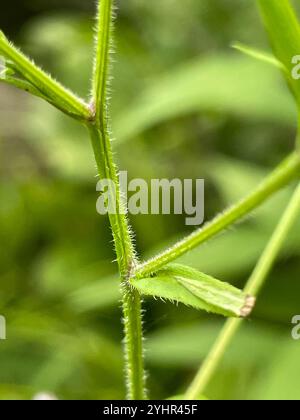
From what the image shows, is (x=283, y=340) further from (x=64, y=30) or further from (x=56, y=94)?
(x=64, y=30)

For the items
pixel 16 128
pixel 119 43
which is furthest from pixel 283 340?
pixel 16 128

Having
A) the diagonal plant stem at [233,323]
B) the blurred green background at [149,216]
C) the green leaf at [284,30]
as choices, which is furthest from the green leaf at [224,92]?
the green leaf at [284,30]

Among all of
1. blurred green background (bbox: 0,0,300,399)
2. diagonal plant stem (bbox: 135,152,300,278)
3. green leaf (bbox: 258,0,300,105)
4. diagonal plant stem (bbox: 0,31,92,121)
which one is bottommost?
diagonal plant stem (bbox: 135,152,300,278)

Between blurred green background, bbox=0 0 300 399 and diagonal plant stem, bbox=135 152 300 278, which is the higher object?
blurred green background, bbox=0 0 300 399

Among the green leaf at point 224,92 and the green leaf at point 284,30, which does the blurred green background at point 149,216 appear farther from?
the green leaf at point 284,30

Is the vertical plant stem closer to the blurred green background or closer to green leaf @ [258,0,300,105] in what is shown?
green leaf @ [258,0,300,105]

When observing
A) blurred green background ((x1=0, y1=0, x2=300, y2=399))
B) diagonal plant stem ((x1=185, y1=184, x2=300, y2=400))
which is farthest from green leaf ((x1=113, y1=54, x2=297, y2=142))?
diagonal plant stem ((x1=185, y1=184, x2=300, y2=400))

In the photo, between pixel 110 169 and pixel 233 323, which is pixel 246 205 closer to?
pixel 110 169
